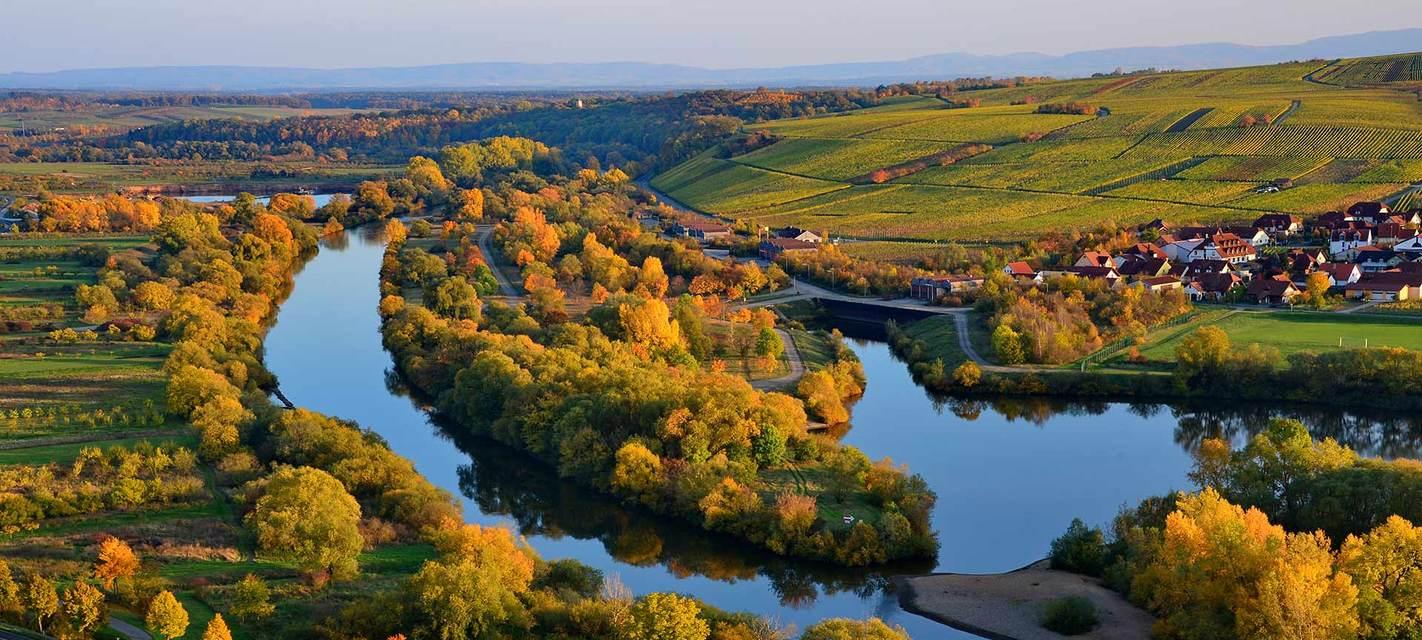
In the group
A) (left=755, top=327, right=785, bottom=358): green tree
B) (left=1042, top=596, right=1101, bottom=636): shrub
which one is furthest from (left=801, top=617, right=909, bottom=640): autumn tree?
(left=755, top=327, right=785, bottom=358): green tree

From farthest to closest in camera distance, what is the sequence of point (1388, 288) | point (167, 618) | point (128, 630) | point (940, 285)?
1. point (940, 285)
2. point (1388, 288)
3. point (128, 630)
4. point (167, 618)

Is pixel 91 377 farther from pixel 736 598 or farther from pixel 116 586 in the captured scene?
pixel 736 598

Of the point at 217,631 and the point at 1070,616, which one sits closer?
the point at 217,631

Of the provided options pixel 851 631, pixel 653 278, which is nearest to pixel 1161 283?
pixel 653 278

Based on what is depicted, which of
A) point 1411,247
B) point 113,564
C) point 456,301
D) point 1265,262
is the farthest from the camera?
point 1411,247

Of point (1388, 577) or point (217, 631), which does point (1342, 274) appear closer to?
point (1388, 577)

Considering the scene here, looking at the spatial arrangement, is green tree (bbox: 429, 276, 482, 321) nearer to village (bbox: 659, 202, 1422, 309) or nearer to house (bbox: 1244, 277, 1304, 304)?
village (bbox: 659, 202, 1422, 309)

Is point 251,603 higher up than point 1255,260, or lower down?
higher up

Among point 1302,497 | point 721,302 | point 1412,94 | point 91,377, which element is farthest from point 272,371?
point 1412,94
